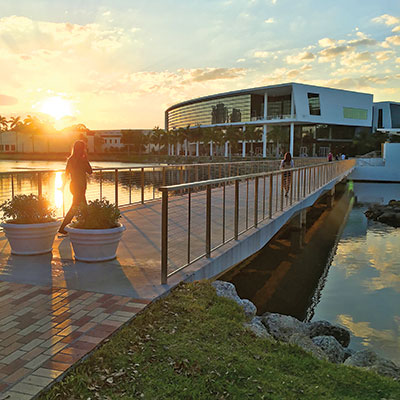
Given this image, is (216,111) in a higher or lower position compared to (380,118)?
higher

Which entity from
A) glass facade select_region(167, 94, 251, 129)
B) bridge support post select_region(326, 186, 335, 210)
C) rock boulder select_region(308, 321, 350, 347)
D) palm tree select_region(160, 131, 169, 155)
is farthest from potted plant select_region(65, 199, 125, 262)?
palm tree select_region(160, 131, 169, 155)

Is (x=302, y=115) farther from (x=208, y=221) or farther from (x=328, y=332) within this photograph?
(x=208, y=221)

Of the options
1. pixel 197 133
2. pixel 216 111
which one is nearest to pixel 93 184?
pixel 216 111

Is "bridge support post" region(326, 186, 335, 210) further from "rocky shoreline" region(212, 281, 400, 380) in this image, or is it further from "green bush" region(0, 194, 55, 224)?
"green bush" region(0, 194, 55, 224)

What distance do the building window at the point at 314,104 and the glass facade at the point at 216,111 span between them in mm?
12433

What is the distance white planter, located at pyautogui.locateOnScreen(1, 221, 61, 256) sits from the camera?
6.33m

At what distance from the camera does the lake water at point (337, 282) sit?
8.54 metres

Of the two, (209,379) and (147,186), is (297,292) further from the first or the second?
(209,379)

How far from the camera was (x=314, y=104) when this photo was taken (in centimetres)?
8425

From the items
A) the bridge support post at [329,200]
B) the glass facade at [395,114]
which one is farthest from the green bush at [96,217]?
the glass facade at [395,114]

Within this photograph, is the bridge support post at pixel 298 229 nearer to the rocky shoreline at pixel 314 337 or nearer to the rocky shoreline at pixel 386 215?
the rocky shoreline at pixel 386 215

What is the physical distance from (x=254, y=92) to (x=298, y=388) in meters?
86.8

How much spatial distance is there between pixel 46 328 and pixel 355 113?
94.4 meters

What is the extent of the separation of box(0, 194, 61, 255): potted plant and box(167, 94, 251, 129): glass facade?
85.8 m
